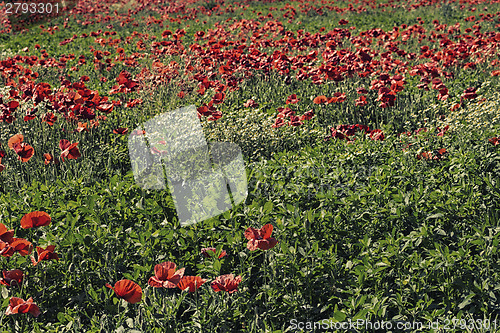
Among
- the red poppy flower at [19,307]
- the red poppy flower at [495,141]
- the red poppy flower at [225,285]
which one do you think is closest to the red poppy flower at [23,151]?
the red poppy flower at [19,307]

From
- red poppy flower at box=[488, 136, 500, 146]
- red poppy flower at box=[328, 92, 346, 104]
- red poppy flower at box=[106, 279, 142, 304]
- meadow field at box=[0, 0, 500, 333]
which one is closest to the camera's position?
red poppy flower at box=[106, 279, 142, 304]

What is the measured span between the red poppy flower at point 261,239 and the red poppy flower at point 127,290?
53cm

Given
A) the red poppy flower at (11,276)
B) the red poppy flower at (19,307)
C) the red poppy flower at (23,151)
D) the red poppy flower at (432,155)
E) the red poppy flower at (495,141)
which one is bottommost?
→ the red poppy flower at (432,155)

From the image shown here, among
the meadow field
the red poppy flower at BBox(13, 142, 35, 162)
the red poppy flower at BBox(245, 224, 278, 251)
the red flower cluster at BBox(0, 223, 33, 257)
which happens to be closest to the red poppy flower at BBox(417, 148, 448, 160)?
the meadow field

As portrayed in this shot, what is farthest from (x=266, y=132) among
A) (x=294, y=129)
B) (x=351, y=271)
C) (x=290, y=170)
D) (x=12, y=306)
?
(x=12, y=306)

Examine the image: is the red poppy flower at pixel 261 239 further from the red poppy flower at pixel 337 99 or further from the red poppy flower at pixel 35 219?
the red poppy flower at pixel 337 99

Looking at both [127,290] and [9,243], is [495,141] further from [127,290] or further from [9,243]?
[9,243]

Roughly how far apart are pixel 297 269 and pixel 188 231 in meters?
0.75

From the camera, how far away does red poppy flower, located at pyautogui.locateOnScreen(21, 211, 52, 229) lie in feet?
7.29

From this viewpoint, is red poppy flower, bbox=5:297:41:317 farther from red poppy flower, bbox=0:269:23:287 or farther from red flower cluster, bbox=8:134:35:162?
red flower cluster, bbox=8:134:35:162

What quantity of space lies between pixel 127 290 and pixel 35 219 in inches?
28.4

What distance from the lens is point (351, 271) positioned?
2.42 meters

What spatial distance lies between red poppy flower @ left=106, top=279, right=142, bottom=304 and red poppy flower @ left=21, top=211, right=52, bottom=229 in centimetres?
61

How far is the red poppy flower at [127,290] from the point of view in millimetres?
1867
